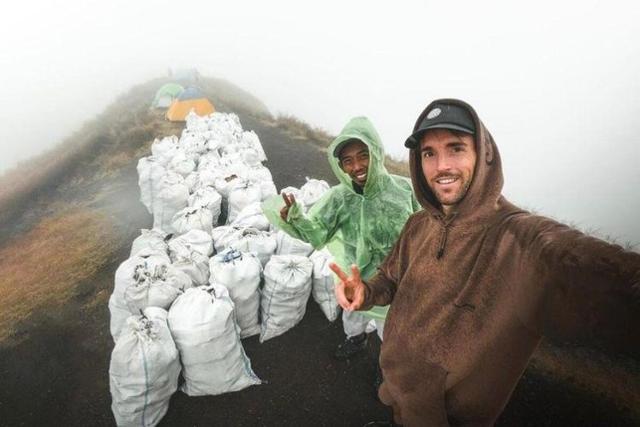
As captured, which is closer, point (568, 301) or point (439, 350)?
point (568, 301)

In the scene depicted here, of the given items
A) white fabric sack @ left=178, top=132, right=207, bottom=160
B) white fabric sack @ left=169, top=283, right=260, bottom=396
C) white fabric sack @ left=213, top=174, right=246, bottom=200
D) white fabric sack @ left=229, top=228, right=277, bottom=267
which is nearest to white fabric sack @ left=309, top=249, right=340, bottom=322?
white fabric sack @ left=229, top=228, right=277, bottom=267

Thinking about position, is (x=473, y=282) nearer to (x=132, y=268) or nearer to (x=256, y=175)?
(x=132, y=268)

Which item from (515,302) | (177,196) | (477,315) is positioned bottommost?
(177,196)

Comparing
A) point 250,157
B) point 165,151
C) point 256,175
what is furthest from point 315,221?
point 165,151

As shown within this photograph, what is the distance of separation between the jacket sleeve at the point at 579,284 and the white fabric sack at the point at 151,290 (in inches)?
99.6

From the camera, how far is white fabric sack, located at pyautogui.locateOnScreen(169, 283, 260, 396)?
7.98 feet

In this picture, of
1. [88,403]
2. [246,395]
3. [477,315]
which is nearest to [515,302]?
[477,315]

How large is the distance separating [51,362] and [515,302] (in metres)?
3.84

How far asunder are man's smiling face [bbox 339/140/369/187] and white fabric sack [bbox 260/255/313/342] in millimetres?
1226

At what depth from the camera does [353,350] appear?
3.02m

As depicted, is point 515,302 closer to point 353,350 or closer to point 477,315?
point 477,315

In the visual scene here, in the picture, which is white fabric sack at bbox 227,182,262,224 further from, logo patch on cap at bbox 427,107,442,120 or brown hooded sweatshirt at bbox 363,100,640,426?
logo patch on cap at bbox 427,107,442,120

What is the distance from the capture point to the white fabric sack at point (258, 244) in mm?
3449

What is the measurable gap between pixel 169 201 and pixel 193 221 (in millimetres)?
854
